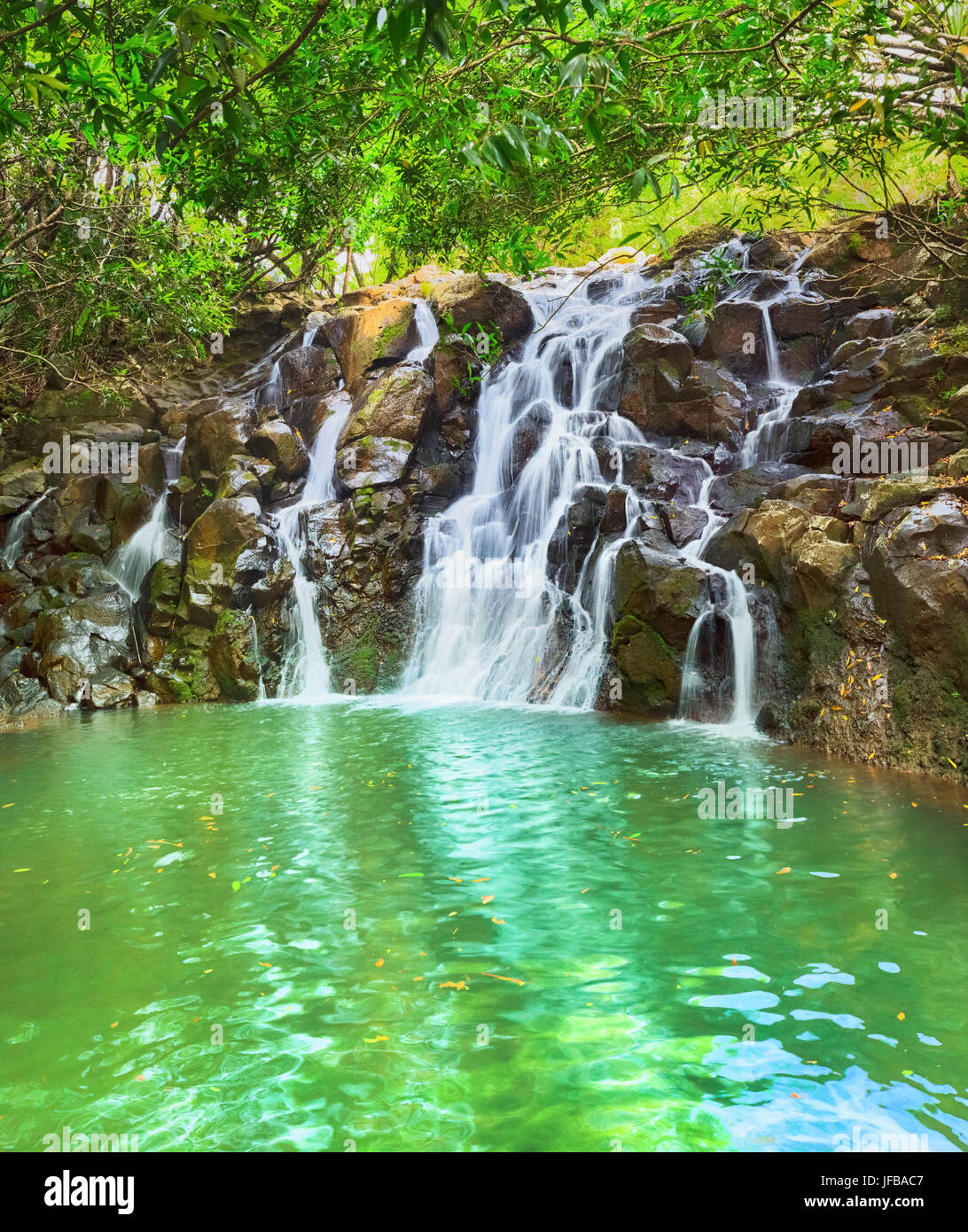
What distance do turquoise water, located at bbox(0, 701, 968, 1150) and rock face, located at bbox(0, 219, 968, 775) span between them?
2160 mm

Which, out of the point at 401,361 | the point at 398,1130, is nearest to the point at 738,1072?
the point at 398,1130

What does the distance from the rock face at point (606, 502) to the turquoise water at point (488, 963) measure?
2160mm

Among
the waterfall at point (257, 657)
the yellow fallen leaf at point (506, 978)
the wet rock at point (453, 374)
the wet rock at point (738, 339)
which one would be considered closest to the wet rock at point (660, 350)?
the wet rock at point (738, 339)

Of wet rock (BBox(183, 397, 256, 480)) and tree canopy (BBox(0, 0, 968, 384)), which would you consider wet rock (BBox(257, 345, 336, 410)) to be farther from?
tree canopy (BBox(0, 0, 968, 384))

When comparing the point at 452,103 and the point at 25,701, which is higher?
the point at 452,103

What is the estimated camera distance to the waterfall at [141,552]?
15656mm

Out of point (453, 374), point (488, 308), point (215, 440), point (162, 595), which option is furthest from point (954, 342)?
point (162, 595)

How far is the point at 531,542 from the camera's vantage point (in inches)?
563

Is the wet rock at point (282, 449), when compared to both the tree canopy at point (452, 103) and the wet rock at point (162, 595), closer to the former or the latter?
the wet rock at point (162, 595)

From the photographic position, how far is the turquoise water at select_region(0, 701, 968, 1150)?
10.7 feet

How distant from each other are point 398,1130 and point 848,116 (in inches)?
295

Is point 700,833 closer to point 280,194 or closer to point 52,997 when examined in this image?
point 52,997

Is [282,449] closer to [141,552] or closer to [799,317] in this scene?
[141,552]

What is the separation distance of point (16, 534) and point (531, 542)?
9.76m
